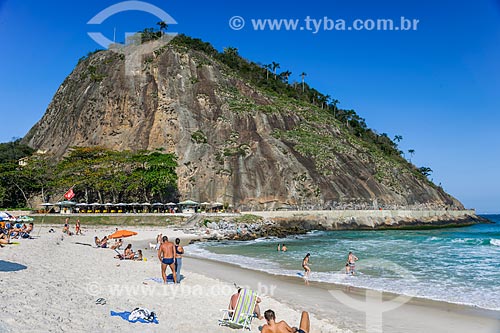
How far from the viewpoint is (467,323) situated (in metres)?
11.0

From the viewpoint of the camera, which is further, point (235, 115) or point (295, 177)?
point (235, 115)

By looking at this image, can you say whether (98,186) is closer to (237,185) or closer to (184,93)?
(237,185)

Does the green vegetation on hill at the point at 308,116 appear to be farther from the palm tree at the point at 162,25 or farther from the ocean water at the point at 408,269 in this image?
the ocean water at the point at 408,269

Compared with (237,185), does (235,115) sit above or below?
above

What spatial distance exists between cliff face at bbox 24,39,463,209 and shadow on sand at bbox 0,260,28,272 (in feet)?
159

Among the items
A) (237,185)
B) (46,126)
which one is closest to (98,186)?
(237,185)

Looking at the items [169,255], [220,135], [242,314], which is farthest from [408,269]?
[220,135]

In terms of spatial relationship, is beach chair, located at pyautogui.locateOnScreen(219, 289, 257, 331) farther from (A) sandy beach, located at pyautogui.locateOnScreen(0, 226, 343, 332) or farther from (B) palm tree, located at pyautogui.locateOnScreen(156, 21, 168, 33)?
(B) palm tree, located at pyautogui.locateOnScreen(156, 21, 168, 33)

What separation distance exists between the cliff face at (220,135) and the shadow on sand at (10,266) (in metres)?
48.4

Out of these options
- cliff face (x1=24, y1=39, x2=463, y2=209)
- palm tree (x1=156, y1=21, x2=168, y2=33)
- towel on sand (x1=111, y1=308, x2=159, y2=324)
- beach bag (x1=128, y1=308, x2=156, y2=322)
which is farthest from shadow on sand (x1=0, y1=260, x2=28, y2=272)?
palm tree (x1=156, y1=21, x2=168, y2=33)

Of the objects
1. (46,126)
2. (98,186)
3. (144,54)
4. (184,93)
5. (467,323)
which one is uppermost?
(144,54)

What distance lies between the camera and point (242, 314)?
31.5 feet

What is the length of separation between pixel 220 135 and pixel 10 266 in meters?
61.5

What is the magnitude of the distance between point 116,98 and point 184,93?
43.5 feet
